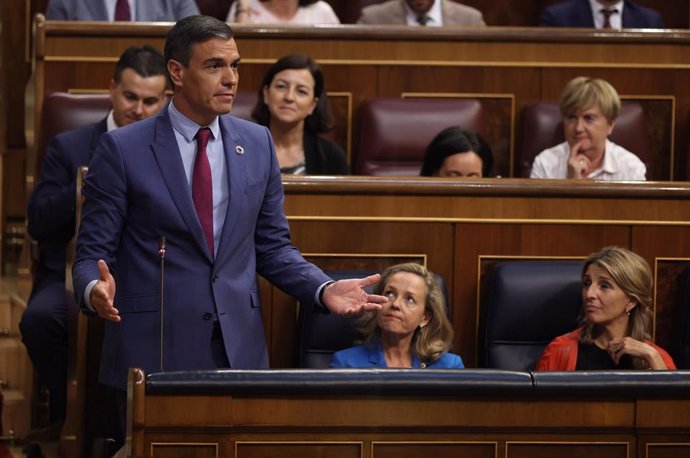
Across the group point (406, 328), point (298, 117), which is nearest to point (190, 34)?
point (406, 328)

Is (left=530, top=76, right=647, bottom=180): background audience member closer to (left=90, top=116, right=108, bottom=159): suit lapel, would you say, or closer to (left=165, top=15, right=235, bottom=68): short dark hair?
(left=90, top=116, right=108, bottom=159): suit lapel

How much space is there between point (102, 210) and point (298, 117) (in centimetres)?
73

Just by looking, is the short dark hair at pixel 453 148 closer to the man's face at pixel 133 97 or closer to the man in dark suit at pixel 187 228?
the man's face at pixel 133 97

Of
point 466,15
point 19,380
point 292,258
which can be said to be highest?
point 466,15

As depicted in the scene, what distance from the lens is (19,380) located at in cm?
194

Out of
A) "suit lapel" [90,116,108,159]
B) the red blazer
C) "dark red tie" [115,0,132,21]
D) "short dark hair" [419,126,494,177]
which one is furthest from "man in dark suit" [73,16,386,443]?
"dark red tie" [115,0,132,21]

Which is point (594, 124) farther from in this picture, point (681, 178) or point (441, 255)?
point (441, 255)

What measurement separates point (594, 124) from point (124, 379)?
3.30ft

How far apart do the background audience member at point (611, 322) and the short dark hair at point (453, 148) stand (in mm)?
374

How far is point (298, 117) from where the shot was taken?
78.5 inches

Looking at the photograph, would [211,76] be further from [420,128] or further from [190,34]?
[420,128]

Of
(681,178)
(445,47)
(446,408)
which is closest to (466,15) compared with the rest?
(445,47)

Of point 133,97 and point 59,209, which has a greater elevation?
point 133,97

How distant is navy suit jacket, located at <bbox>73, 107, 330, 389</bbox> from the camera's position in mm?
1314
